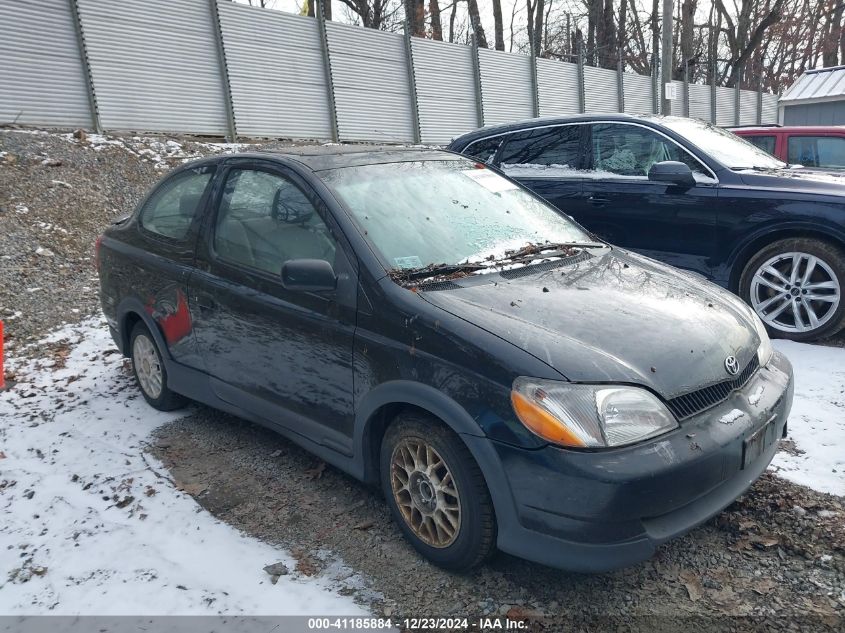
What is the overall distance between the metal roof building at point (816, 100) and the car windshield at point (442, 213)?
61.9 feet

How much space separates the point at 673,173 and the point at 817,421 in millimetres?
2399

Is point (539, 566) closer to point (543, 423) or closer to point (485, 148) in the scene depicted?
point (543, 423)

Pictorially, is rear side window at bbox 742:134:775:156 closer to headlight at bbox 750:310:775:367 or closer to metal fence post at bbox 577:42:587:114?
headlight at bbox 750:310:775:367

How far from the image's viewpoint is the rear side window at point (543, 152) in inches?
255

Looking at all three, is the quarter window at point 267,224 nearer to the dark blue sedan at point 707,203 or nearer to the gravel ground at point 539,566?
the gravel ground at point 539,566

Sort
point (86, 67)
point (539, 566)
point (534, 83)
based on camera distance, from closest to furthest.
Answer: point (539, 566), point (86, 67), point (534, 83)

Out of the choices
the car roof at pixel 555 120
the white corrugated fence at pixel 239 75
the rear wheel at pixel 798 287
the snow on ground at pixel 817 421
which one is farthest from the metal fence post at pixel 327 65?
the snow on ground at pixel 817 421

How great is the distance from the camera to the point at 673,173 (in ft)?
17.9

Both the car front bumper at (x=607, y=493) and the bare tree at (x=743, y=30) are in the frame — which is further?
the bare tree at (x=743, y=30)

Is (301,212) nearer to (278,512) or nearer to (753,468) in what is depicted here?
(278,512)

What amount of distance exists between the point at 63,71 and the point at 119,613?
422 inches

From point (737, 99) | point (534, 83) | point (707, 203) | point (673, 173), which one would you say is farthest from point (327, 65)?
point (737, 99)

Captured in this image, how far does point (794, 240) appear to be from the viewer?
519 centimetres

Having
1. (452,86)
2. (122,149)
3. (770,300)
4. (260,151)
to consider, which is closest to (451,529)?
(260,151)
